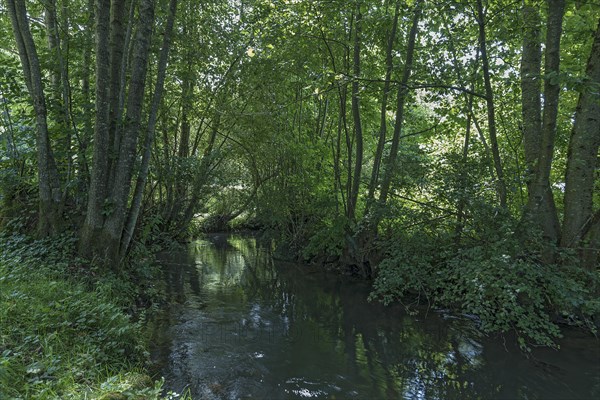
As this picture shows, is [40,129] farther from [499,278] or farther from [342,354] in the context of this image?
[499,278]

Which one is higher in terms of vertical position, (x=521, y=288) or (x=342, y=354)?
(x=521, y=288)

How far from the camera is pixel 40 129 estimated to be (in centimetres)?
711

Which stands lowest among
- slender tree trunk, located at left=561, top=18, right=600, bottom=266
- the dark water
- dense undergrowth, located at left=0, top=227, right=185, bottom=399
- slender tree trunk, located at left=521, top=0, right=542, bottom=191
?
the dark water

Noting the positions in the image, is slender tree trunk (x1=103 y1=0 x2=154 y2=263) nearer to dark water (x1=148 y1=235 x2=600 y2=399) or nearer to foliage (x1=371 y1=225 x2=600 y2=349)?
dark water (x1=148 y1=235 x2=600 y2=399)

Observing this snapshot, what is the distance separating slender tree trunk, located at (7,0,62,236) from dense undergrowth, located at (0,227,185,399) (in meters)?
0.62

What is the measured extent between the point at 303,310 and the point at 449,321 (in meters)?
2.95

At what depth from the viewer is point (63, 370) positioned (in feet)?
11.6

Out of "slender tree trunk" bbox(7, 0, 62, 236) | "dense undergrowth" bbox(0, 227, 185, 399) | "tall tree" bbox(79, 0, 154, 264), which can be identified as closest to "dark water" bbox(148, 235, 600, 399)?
"dense undergrowth" bbox(0, 227, 185, 399)

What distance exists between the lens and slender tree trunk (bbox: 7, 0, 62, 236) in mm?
7043

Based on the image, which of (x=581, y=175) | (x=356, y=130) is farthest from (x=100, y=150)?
(x=581, y=175)

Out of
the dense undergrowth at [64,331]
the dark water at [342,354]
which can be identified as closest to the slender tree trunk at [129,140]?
the dense undergrowth at [64,331]

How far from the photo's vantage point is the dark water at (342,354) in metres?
4.94

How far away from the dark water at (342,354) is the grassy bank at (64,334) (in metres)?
0.79

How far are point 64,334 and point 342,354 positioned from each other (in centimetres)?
380
